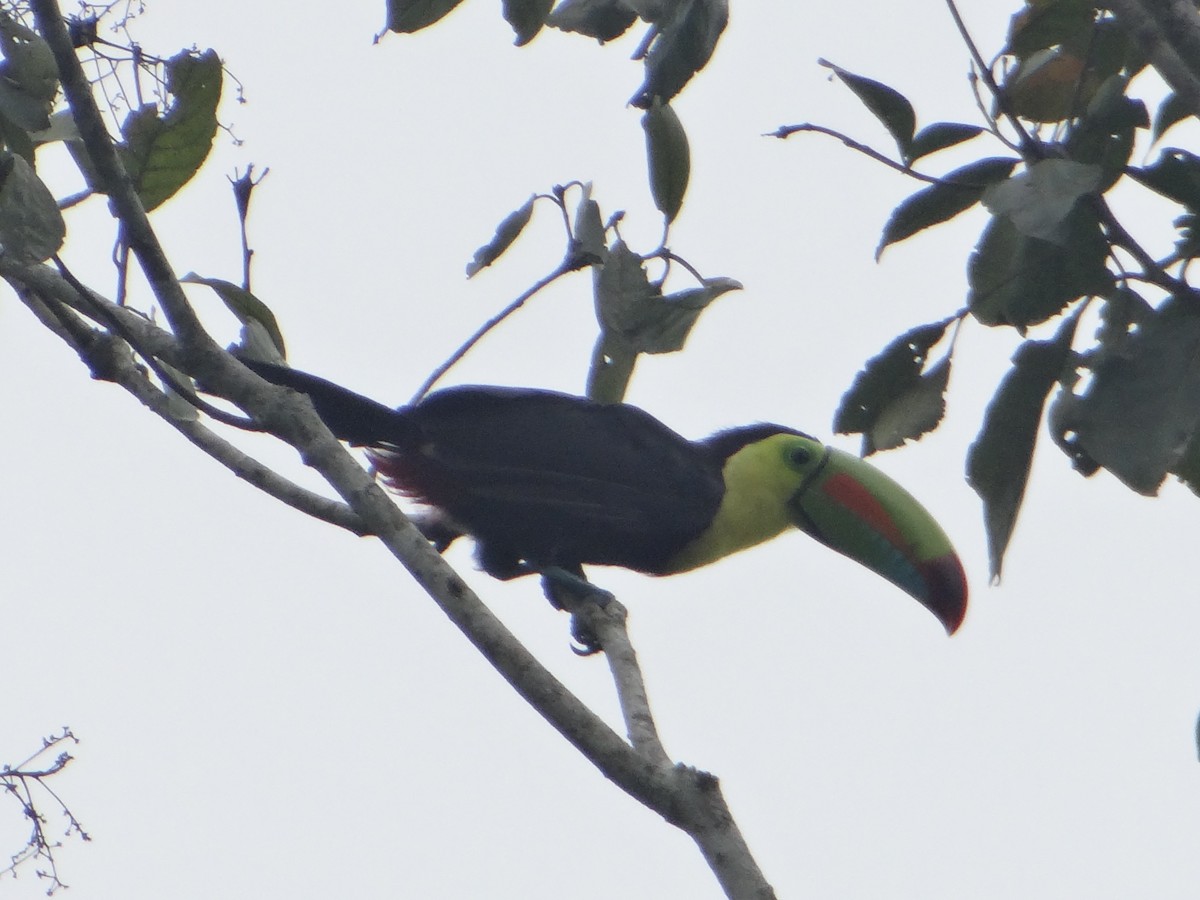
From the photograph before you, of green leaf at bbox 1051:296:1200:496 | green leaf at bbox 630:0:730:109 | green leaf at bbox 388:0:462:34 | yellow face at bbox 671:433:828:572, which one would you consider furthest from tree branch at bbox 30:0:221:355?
yellow face at bbox 671:433:828:572

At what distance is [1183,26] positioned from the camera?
2213mm

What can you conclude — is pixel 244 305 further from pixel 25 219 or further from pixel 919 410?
pixel 919 410

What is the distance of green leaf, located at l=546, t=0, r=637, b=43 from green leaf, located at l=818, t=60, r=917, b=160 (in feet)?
1.88

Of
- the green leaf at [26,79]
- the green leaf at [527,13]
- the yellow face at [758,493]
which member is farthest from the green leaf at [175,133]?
the yellow face at [758,493]

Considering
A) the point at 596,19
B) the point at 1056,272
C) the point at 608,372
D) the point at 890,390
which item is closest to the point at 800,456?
the point at 608,372

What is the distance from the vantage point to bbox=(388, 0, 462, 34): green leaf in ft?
10.1

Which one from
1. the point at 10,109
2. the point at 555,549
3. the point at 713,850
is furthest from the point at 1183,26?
the point at 555,549

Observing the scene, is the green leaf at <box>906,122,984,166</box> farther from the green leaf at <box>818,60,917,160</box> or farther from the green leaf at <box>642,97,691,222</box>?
the green leaf at <box>642,97,691,222</box>

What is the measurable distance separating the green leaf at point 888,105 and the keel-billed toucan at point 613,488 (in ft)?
5.67

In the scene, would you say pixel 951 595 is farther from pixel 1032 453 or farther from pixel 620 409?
pixel 1032 453

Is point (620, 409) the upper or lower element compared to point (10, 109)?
upper

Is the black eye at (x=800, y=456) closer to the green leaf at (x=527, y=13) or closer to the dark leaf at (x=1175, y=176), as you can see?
the green leaf at (x=527, y=13)

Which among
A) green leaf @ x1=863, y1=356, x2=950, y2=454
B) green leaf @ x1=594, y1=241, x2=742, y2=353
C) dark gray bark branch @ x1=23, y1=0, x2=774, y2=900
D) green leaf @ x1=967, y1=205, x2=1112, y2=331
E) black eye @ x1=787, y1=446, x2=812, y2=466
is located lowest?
dark gray bark branch @ x1=23, y1=0, x2=774, y2=900

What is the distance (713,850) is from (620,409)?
239 cm
